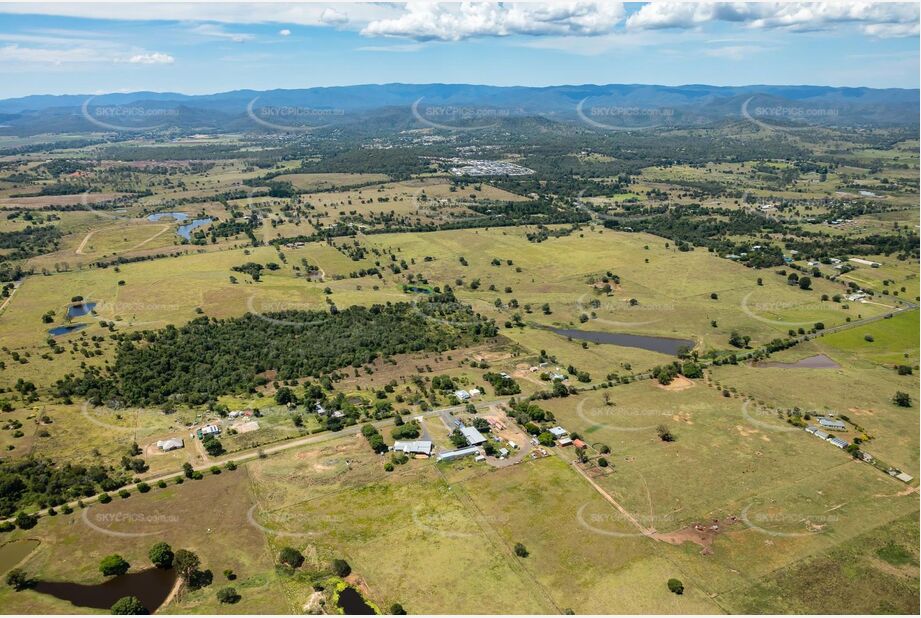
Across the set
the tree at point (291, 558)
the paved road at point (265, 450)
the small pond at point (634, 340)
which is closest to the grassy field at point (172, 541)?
the tree at point (291, 558)

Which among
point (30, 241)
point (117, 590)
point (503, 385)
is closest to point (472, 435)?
point (503, 385)

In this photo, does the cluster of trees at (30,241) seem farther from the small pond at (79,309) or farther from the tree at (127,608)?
the tree at (127,608)

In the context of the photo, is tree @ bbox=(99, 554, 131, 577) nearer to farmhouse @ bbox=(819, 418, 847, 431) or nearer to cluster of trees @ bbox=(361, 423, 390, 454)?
cluster of trees @ bbox=(361, 423, 390, 454)

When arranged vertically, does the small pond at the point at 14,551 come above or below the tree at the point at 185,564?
below

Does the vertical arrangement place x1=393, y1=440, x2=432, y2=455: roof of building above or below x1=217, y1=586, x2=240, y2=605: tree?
above

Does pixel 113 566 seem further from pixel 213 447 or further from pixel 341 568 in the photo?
pixel 341 568

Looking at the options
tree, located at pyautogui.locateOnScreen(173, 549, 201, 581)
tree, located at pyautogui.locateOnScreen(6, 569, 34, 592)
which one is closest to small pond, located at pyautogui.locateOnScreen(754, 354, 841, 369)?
tree, located at pyautogui.locateOnScreen(173, 549, 201, 581)

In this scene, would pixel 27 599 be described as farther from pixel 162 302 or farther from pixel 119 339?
pixel 162 302
